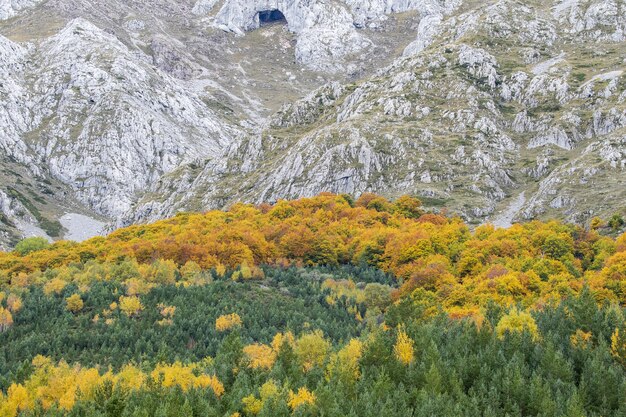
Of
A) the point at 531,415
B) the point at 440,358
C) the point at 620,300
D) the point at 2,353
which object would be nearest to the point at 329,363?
the point at 440,358

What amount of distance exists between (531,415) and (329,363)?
2537 centimetres

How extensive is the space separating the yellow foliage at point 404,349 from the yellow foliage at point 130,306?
178 feet

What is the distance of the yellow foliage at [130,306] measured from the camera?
10238 centimetres

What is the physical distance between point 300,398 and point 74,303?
63.0 m

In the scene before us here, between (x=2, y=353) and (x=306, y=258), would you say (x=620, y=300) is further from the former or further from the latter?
(x=2, y=353)

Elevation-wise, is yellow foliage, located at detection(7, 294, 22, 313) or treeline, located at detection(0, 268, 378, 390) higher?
yellow foliage, located at detection(7, 294, 22, 313)

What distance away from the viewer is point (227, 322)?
319ft

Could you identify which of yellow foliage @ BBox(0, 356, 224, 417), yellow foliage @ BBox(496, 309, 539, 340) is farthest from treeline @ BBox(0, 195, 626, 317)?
yellow foliage @ BBox(0, 356, 224, 417)

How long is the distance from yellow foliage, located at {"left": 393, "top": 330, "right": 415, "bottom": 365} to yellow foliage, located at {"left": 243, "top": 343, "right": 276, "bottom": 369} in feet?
56.3

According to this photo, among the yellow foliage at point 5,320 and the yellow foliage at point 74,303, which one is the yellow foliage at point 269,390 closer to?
the yellow foliage at point 74,303

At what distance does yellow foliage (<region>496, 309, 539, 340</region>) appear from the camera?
6925cm

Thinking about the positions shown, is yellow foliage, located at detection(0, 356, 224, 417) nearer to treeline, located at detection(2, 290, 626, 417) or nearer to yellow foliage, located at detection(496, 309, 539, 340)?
treeline, located at detection(2, 290, 626, 417)

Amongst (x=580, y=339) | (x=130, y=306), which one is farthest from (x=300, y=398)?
(x=130, y=306)

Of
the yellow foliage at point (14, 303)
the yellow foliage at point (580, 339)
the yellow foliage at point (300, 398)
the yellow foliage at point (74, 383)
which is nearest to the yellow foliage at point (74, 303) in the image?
the yellow foliage at point (14, 303)
